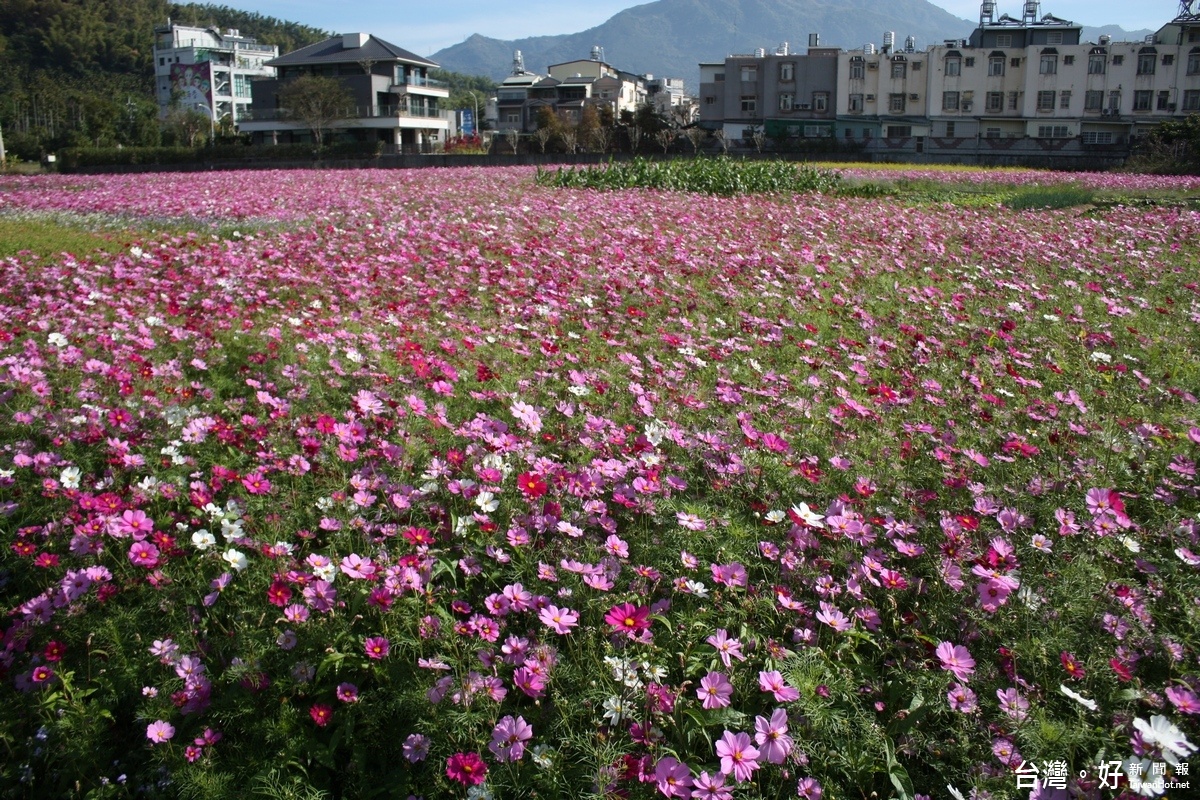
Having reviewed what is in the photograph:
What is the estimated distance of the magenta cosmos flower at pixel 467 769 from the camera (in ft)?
5.90

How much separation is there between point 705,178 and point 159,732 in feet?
53.2

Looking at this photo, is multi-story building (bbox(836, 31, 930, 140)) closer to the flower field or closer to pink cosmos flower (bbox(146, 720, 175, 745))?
the flower field

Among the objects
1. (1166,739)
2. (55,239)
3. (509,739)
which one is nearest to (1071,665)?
(1166,739)

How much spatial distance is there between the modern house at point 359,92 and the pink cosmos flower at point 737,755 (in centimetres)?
5356

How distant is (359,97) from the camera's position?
5216cm

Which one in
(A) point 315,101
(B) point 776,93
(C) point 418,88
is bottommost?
(A) point 315,101

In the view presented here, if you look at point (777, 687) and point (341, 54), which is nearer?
point (777, 687)

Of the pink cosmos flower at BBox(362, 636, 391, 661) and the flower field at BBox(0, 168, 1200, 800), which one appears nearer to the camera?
the flower field at BBox(0, 168, 1200, 800)

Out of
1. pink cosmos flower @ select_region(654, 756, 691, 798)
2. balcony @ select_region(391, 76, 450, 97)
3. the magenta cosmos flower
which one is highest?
balcony @ select_region(391, 76, 450, 97)

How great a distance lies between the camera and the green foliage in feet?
54.9

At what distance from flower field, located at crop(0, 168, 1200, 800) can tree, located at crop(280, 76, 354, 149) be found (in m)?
45.3

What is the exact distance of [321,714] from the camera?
6.75 ft

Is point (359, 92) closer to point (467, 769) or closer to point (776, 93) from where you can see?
point (776, 93)

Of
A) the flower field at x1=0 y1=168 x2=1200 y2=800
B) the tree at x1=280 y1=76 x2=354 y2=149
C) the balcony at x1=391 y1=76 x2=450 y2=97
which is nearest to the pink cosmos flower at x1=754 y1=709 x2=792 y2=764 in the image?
the flower field at x1=0 y1=168 x2=1200 y2=800
